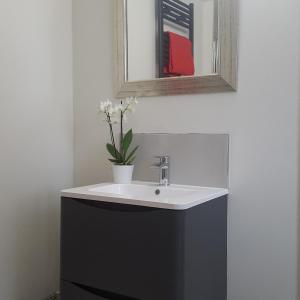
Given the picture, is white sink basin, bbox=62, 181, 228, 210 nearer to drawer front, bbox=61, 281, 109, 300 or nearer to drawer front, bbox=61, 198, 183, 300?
drawer front, bbox=61, 198, 183, 300

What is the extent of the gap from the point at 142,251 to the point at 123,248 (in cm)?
8

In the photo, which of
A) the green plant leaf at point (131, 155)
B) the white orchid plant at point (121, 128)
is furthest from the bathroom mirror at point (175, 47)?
the green plant leaf at point (131, 155)

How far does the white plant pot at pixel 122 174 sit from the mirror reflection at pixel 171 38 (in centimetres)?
43

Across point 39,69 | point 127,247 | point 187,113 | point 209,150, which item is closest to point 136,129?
point 187,113

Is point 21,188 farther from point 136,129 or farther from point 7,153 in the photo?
point 136,129

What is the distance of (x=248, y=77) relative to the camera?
58.2 inches

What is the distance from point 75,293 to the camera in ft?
4.59

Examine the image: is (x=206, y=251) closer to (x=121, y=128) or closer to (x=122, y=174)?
(x=122, y=174)

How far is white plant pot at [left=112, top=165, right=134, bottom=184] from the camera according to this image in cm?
165

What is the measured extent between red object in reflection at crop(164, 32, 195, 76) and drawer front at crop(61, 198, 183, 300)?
2.24 feet

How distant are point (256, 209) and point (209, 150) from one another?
12.0 inches

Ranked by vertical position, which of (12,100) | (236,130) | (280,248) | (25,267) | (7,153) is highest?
(12,100)

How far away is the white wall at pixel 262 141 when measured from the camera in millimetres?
1401

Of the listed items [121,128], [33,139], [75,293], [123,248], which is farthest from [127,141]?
[75,293]
